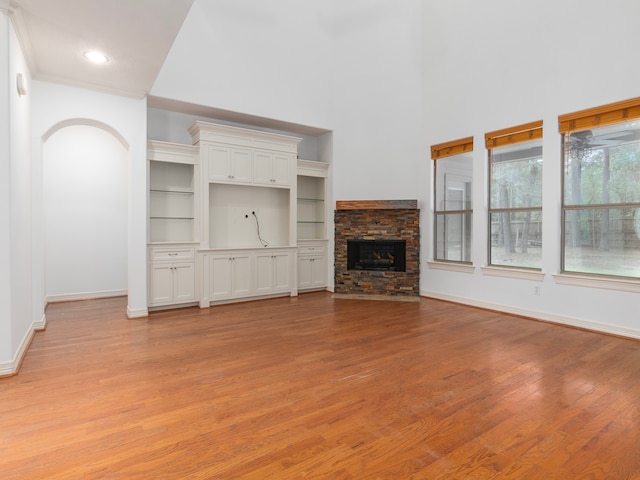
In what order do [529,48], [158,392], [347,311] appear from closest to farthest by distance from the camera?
1. [158,392]
2. [529,48]
3. [347,311]

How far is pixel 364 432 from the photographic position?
2.09m

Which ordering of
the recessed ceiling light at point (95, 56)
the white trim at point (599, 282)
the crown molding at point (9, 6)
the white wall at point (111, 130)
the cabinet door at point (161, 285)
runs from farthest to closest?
the cabinet door at point (161, 285), the white wall at point (111, 130), the white trim at point (599, 282), the recessed ceiling light at point (95, 56), the crown molding at point (9, 6)

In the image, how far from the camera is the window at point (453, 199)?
548 cm

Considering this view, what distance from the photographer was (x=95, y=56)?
3545 millimetres

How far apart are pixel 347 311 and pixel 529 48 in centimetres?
407

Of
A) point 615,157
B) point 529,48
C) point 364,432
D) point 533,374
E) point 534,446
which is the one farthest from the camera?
point 529,48

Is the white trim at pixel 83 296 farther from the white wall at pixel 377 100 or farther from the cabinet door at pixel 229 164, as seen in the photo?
the white wall at pixel 377 100

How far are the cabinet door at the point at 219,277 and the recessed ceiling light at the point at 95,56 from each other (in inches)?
108

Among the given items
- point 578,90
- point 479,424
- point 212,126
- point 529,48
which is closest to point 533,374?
point 479,424

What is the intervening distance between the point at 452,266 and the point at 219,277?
11.4ft

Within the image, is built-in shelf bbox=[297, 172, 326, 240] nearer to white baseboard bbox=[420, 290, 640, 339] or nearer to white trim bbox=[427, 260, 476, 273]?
white trim bbox=[427, 260, 476, 273]

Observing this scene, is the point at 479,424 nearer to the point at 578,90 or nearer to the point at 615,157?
the point at 615,157

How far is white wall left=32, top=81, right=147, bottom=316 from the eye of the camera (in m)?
4.05

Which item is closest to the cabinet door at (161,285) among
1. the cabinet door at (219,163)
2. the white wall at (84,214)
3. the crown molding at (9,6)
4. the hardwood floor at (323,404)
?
the hardwood floor at (323,404)
